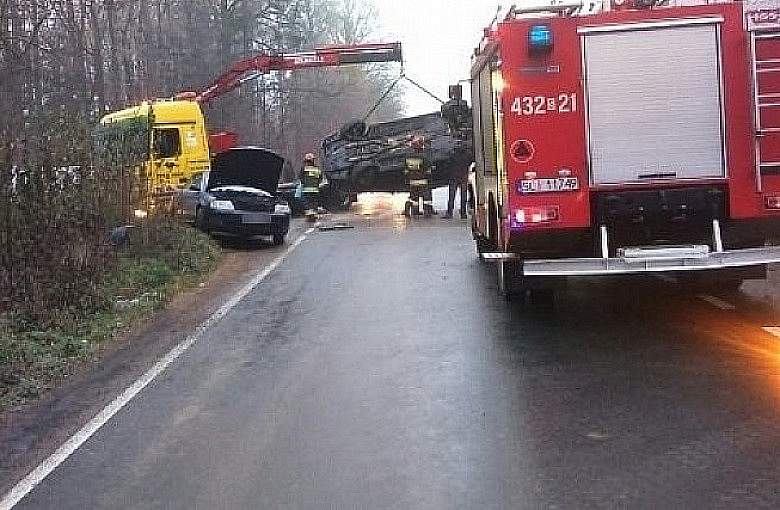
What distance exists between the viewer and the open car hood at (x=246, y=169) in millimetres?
19578

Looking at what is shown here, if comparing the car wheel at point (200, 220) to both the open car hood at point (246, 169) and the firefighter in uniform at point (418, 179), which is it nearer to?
the open car hood at point (246, 169)

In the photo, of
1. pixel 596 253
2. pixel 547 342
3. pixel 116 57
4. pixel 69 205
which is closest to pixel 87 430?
pixel 547 342

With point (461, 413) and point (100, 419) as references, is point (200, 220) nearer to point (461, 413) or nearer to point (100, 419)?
point (100, 419)

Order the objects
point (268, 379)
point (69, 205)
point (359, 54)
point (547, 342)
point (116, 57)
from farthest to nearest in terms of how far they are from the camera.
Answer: point (116, 57) < point (359, 54) < point (69, 205) < point (547, 342) < point (268, 379)

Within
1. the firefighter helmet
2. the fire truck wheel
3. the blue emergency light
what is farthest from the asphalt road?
the firefighter helmet

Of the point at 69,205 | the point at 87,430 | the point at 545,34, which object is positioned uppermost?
the point at 545,34

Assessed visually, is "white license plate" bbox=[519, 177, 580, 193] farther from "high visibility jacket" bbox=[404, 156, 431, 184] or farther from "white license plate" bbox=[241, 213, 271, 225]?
"high visibility jacket" bbox=[404, 156, 431, 184]

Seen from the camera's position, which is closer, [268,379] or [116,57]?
[268,379]

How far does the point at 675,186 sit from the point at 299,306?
464cm

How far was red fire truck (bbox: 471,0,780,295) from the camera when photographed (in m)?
8.98

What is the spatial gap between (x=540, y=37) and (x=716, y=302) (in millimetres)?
3315

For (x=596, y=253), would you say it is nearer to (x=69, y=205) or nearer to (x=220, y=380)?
(x=220, y=380)

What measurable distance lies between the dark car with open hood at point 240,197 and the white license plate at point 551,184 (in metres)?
10.5

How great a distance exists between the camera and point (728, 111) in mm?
9070
